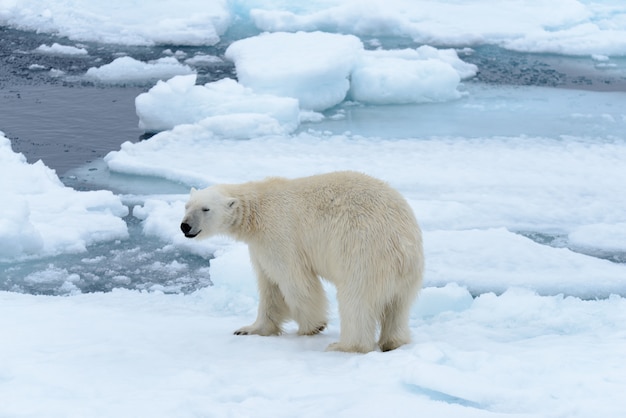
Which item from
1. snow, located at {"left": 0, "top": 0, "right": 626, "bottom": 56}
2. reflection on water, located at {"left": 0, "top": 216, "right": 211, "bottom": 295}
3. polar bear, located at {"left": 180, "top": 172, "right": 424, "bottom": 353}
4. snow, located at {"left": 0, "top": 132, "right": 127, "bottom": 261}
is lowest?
reflection on water, located at {"left": 0, "top": 216, "right": 211, "bottom": 295}

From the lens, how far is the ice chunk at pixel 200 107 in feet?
30.4

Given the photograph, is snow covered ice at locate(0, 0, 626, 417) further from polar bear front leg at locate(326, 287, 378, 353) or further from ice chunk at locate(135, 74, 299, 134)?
polar bear front leg at locate(326, 287, 378, 353)

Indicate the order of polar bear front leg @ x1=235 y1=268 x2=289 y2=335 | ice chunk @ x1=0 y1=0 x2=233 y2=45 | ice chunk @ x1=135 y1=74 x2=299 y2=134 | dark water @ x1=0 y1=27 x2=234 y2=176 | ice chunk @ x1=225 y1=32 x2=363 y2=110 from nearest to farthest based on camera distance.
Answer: polar bear front leg @ x1=235 y1=268 x2=289 y2=335, dark water @ x1=0 y1=27 x2=234 y2=176, ice chunk @ x1=135 y1=74 x2=299 y2=134, ice chunk @ x1=225 y1=32 x2=363 y2=110, ice chunk @ x1=0 y1=0 x2=233 y2=45

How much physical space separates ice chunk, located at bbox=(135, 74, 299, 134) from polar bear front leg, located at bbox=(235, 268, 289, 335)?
536 centimetres

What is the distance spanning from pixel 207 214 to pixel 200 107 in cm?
590

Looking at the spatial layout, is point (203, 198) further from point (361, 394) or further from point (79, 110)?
point (79, 110)

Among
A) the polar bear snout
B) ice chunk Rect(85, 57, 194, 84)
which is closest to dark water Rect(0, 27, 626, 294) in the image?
ice chunk Rect(85, 57, 194, 84)


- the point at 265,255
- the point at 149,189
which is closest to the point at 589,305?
the point at 265,255

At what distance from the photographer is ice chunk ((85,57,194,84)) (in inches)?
450

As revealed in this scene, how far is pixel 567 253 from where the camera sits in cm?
574

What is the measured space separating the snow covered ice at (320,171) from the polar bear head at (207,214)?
49cm

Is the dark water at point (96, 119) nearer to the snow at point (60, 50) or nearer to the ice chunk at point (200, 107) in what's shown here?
the snow at point (60, 50)

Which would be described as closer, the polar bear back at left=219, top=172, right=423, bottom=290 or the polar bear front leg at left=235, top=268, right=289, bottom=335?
the polar bear back at left=219, top=172, right=423, bottom=290

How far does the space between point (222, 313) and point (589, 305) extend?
6.51ft
